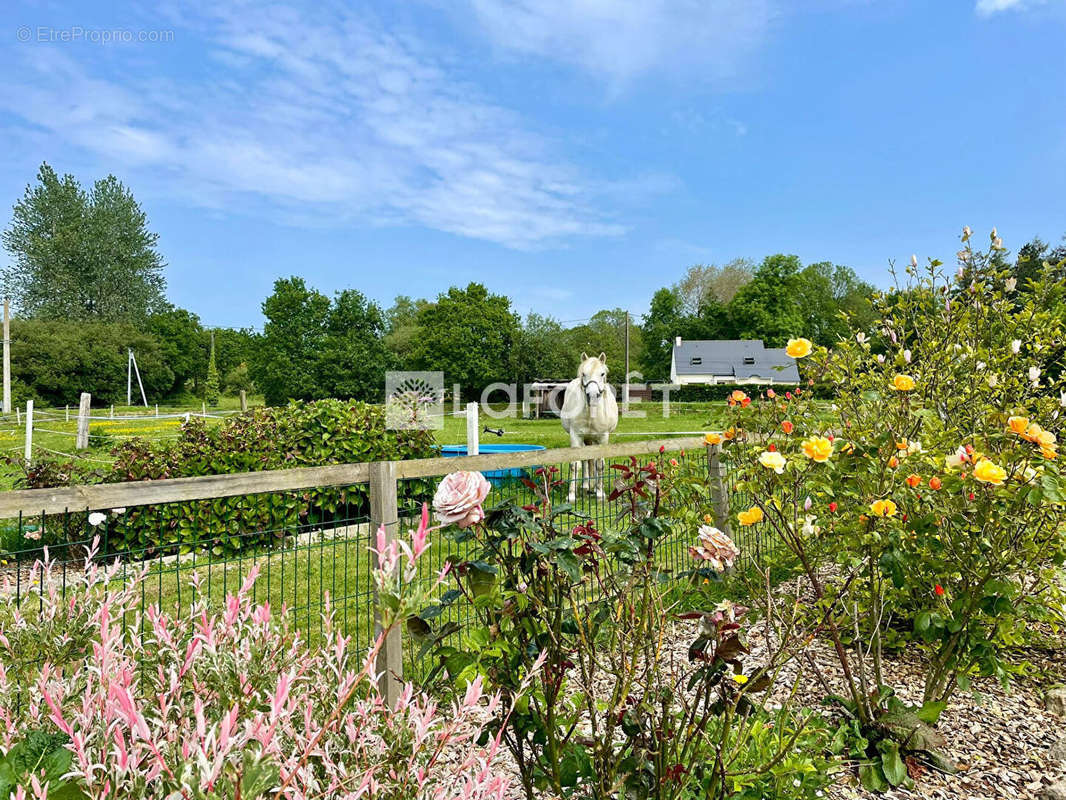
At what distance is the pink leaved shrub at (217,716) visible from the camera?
709mm

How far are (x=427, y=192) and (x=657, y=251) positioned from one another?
30.8m

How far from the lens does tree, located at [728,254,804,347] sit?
53844 millimetres

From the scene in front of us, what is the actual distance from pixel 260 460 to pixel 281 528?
6.52ft

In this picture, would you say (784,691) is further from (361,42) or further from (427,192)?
(427,192)

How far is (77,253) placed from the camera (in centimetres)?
4897

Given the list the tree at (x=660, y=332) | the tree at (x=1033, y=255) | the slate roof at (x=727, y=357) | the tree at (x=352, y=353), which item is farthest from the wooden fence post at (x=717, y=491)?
the tree at (x=660, y=332)

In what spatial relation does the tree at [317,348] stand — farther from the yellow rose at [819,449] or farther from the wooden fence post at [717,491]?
the yellow rose at [819,449]

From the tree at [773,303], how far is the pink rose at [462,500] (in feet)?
185

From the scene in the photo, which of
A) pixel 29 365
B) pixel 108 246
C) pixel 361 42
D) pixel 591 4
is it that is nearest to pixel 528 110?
pixel 361 42

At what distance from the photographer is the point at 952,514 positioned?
2709mm

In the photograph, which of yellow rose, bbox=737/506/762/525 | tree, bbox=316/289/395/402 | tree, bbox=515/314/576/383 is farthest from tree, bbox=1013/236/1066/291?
tree, bbox=316/289/395/402

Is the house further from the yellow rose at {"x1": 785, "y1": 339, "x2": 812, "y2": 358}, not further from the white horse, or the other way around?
the yellow rose at {"x1": 785, "y1": 339, "x2": 812, "y2": 358}

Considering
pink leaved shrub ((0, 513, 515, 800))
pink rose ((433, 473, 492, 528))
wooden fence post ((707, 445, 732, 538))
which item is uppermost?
pink rose ((433, 473, 492, 528))

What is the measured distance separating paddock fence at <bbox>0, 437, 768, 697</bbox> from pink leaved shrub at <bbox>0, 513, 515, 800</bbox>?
14 cm
